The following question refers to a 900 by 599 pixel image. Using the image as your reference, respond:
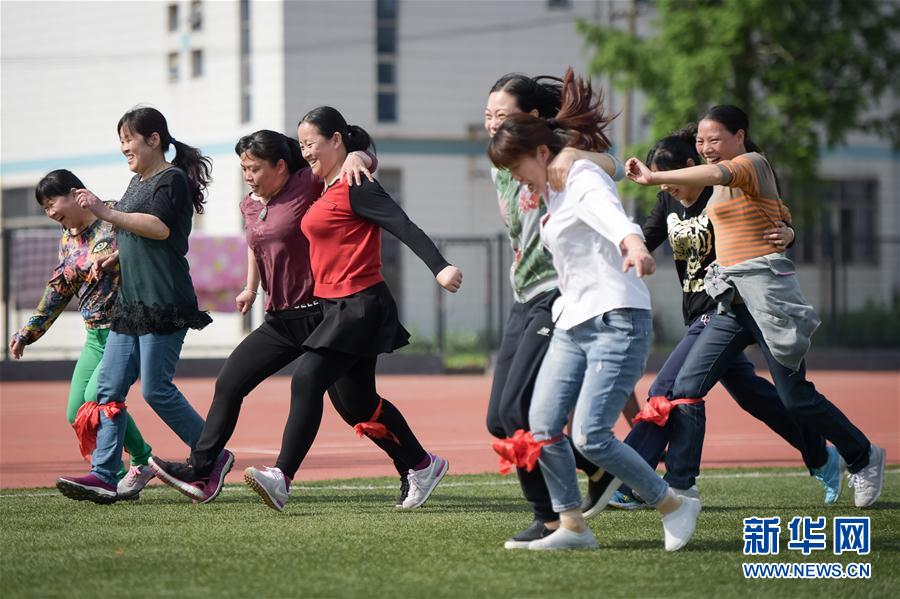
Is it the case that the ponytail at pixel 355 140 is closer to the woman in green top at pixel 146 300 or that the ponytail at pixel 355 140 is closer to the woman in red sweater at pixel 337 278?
the woman in red sweater at pixel 337 278

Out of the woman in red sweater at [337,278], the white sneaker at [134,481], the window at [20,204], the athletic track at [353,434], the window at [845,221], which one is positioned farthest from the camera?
the window at [20,204]

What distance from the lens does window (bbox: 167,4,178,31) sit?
33750 mm

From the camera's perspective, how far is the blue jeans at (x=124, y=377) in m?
7.39

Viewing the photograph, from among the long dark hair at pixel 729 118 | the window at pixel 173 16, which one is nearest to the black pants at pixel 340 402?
the long dark hair at pixel 729 118

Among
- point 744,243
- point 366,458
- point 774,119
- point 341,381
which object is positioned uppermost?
point 774,119

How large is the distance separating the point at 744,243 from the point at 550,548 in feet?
6.47

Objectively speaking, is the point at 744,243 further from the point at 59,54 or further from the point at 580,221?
the point at 59,54

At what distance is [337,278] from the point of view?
268 inches

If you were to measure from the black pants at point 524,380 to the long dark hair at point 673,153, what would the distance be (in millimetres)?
1514

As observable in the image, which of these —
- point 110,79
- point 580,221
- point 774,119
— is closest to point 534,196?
point 580,221

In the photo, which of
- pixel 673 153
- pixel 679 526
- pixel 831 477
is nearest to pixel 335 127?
pixel 673 153

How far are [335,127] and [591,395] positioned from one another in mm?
2204

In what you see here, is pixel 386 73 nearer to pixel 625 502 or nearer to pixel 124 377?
pixel 124 377

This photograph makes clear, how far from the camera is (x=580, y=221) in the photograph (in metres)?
5.46
